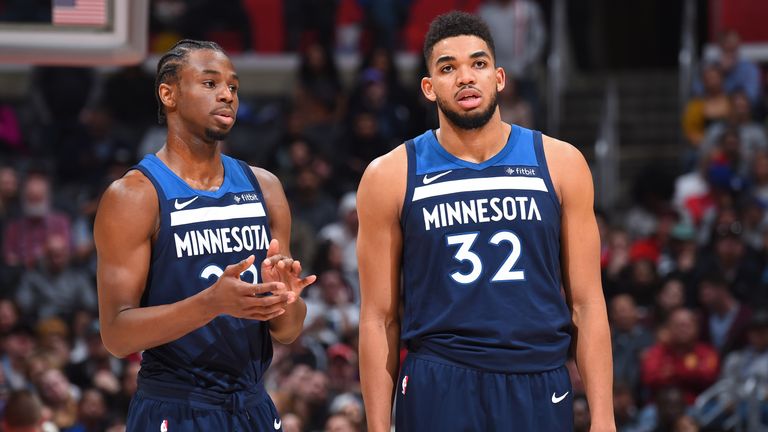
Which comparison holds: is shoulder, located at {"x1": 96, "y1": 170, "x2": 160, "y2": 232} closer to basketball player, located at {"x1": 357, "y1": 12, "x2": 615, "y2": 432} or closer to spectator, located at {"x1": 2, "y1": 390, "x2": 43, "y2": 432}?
basketball player, located at {"x1": 357, "y1": 12, "x2": 615, "y2": 432}

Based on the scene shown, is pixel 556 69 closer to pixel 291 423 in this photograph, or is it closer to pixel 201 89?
pixel 291 423

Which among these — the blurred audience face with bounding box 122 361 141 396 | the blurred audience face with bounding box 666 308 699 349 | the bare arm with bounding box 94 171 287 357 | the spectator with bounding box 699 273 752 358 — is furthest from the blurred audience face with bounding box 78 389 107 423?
the bare arm with bounding box 94 171 287 357

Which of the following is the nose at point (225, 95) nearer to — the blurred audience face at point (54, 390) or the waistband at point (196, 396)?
the waistband at point (196, 396)

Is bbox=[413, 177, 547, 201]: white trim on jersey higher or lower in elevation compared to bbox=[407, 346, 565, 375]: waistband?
higher

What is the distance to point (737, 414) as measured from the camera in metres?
9.59

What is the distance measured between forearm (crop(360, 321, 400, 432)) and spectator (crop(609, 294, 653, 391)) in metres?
5.67

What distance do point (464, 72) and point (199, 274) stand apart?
1.27 metres

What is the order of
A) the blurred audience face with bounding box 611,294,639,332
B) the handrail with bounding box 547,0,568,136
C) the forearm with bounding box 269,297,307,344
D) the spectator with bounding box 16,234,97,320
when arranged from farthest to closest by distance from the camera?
the handrail with bounding box 547,0,568,136 < the spectator with bounding box 16,234,97,320 < the blurred audience face with bounding box 611,294,639,332 < the forearm with bounding box 269,297,307,344

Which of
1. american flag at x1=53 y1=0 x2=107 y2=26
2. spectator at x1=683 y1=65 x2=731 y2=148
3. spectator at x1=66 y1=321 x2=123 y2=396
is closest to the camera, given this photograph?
american flag at x1=53 y1=0 x2=107 y2=26

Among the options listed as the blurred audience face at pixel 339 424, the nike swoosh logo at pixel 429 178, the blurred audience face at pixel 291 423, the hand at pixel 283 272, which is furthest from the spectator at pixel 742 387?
the hand at pixel 283 272

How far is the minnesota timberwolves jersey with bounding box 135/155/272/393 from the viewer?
→ 16.8 ft

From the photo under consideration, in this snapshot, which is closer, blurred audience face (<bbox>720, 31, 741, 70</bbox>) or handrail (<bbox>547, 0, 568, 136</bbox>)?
blurred audience face (<bbox>720, 31, 741, 70</bbox>)

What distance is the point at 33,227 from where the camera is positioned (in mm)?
12547

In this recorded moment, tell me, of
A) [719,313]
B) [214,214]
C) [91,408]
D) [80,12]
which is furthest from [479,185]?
[719,313]
